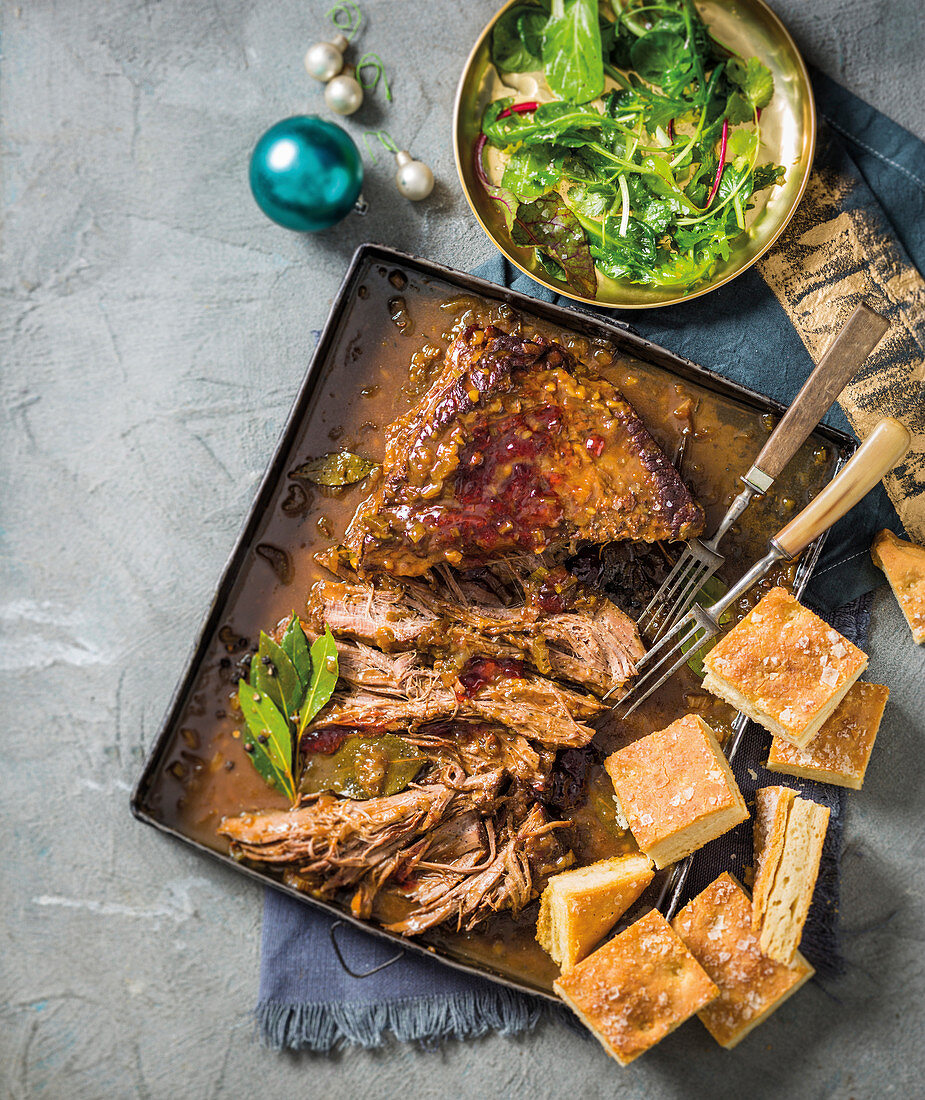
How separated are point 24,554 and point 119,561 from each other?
0.46m

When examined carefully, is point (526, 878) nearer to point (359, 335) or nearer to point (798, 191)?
point (359, 335)

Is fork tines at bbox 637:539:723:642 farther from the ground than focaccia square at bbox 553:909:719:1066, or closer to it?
farther from the ground

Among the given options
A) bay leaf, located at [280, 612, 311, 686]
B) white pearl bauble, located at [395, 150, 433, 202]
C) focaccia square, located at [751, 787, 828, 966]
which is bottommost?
bay leaf, located at [280, 612, 311, 686]

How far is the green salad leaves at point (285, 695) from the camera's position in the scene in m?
3.02

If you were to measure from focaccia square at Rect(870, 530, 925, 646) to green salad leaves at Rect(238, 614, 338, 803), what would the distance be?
7.80ft

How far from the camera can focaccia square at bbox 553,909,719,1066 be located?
9.14ft

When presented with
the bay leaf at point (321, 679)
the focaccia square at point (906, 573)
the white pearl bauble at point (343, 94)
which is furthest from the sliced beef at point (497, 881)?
the white pearl bauble at point (343, 94)

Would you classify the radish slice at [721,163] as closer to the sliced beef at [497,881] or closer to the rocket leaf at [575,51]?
the rocket leaf at [575,51]

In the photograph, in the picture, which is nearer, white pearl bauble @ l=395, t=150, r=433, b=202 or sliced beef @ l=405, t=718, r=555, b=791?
sliced beef @ l=405, t=718, r=555, b=791

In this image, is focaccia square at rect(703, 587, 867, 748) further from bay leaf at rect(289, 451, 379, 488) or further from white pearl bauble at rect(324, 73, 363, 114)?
white pearl bauble at rect(324, 73, 363, 114)

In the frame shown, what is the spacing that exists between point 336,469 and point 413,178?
1.32 m

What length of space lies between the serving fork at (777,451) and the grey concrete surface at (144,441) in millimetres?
1264

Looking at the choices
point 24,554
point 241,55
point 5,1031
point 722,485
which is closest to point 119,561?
point 24,554

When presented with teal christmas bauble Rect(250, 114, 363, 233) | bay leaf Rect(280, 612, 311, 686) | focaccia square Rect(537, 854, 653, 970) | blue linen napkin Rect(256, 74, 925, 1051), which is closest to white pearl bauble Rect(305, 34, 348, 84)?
teal christmas bauble Rect(250, 114, 363, 233)
